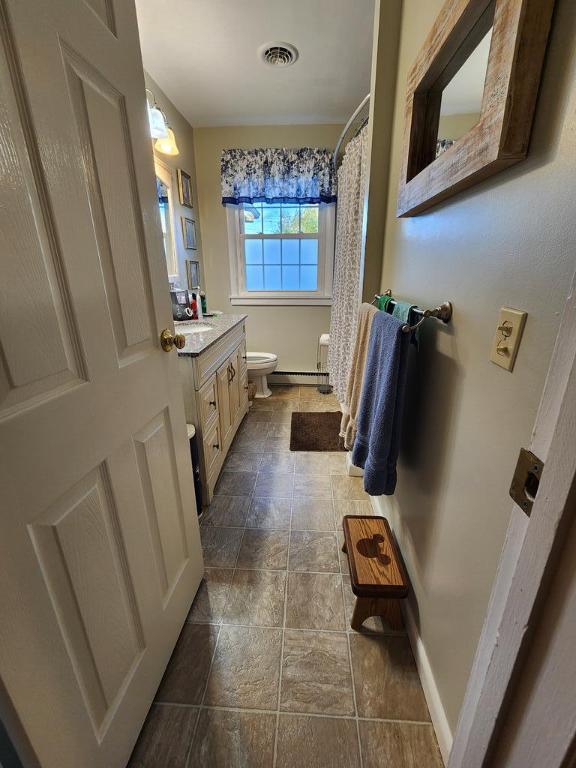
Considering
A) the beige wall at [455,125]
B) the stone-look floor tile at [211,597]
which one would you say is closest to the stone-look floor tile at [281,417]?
the stone-look floor tile at [211,597]

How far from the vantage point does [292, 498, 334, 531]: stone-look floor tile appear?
5.66ft

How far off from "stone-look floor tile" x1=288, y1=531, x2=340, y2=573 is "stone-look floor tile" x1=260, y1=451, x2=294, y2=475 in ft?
1.85

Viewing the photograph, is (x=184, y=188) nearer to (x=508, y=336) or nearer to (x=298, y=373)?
(x=298, y=373)

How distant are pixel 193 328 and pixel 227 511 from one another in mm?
1222

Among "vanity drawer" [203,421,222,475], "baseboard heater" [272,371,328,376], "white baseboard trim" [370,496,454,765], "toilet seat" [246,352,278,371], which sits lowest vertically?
"white baseboard trim" [370,496,454,765]

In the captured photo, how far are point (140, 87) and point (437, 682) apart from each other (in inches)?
73.2

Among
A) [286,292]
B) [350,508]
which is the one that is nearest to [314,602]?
[350,508]

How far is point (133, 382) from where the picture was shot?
2.73 ft

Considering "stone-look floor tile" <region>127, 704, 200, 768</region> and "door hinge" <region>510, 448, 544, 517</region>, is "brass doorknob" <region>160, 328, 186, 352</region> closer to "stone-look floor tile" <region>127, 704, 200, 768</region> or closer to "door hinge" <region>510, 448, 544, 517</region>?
"door hinge" <region>510, 448, 544, 517</region>

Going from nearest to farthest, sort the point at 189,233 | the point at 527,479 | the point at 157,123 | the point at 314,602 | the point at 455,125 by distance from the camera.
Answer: the point at 527,479, the point at 455,125, the point at 314,602, the point at 157,123, the point at 189,233

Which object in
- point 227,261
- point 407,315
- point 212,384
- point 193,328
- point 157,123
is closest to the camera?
point 407,315

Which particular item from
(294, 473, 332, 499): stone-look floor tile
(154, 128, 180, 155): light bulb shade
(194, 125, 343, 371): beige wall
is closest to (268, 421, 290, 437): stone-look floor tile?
(294, 473, 332, 499): stone-look floor tile

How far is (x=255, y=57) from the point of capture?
2.14 metres

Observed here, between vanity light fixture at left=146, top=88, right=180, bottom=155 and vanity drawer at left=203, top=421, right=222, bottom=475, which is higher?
vanity light fixture at left=146, top=88, right=180, bottom=155
